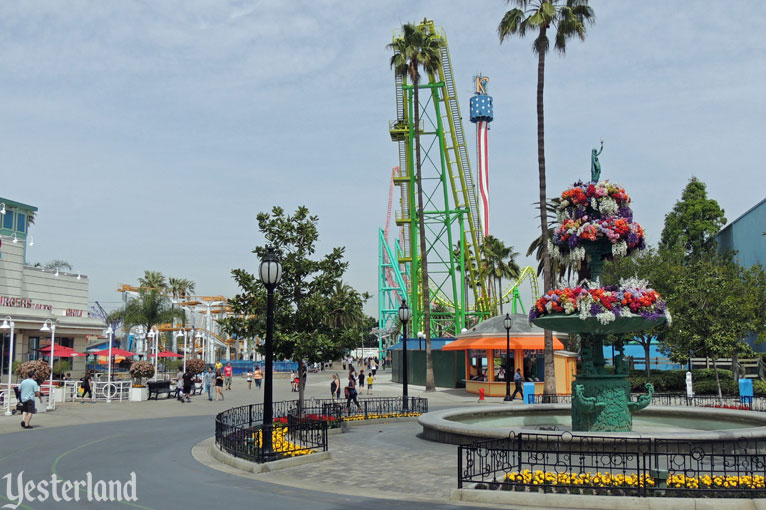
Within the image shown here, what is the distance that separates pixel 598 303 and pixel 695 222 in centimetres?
5491

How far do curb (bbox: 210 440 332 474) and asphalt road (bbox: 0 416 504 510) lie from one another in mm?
340

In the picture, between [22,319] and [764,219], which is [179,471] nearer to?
[22,319]

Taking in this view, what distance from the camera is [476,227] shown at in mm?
64375

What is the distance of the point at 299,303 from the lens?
20.2m

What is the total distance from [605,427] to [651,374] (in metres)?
28.6

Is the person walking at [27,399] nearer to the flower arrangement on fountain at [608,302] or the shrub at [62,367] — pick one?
the flower arrangement on fountain at [608,302]

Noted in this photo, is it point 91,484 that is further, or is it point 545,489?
point 91,484

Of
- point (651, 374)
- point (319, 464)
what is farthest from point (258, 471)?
point (651, 374)

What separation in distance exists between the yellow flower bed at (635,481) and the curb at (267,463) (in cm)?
508

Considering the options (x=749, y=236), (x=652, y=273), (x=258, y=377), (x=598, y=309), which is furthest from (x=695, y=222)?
(x=598, y=309)

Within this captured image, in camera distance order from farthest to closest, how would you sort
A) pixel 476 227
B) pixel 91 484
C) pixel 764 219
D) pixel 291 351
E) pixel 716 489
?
pixel 476 227 < pixel 764 219 < pixel 291 351 < pixel 91 484 < pixel 716 489

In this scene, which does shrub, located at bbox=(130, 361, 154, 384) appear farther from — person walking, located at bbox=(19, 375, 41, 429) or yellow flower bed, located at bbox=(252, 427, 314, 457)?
yellow flower bed, located at bbox=(252, 427, 314, 457)

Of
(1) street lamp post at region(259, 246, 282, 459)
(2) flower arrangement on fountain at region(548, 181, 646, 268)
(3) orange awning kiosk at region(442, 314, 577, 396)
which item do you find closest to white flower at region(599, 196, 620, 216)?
(2) flower arrangement on fountain at region(548, 181, 646, 268)

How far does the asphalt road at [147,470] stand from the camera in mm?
10516
